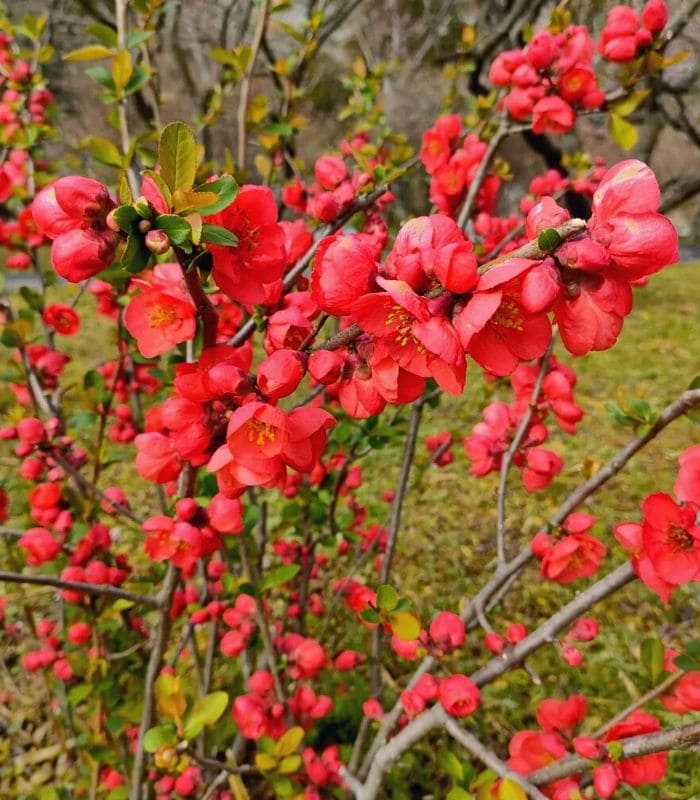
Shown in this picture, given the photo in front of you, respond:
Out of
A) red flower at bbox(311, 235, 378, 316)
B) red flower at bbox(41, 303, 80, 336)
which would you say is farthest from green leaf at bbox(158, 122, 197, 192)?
red flower at bbox(41, 303, 80, 336)

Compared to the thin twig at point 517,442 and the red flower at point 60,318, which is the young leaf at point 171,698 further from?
the red flower at point 60,318

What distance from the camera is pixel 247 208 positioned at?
21.8 inches

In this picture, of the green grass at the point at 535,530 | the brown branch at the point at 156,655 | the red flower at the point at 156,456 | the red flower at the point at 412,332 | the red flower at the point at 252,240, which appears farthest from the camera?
the green grass at the point at 535,530

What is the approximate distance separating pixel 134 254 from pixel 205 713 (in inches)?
29.5

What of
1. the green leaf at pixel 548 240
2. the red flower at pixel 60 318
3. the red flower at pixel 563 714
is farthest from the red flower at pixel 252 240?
the red flower at pixel 60 318

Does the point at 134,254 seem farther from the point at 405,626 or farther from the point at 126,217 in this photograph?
the point at 405,626

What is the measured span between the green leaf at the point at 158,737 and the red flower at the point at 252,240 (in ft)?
2.29

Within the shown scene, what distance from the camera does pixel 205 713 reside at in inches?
35.7

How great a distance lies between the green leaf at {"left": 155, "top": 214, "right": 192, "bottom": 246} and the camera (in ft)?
1.42

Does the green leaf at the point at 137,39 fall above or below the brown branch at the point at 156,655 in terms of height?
above

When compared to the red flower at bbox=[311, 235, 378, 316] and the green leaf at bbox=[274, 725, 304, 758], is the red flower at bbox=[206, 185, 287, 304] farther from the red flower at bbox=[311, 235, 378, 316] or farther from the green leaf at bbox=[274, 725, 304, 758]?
the green leaf at bbox=[274, 725, 304, 758]

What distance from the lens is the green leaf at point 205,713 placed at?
89cm

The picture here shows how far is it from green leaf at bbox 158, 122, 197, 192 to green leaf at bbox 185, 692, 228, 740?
769mm

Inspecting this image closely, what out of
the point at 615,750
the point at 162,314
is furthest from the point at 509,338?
the point at 615,750
